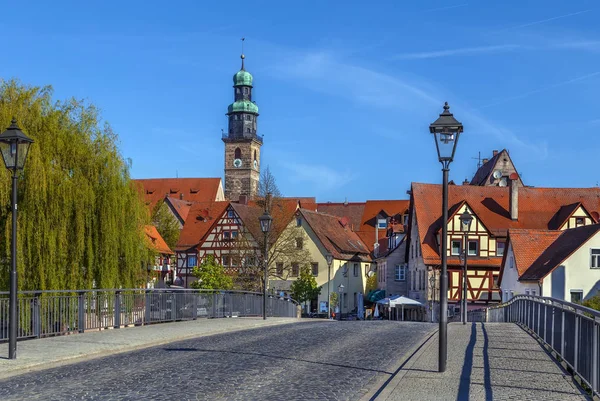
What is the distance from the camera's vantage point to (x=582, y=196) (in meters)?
70.8

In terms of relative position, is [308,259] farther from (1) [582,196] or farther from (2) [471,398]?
(2) [471,398]

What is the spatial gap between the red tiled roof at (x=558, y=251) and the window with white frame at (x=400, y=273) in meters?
22.9

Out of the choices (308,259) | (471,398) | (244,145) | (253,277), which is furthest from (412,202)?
(244,145)

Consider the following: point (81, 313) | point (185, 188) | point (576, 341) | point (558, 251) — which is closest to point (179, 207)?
point (185, 188)

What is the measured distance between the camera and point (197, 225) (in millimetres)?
86938

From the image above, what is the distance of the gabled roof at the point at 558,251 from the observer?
48562 millimetres

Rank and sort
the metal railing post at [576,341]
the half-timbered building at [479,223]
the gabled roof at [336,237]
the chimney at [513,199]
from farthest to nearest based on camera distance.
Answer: the gabled roof at [336,237], the chimney at [513,199], the half-timbered building at [479,223], the metal railing post at [576,341]

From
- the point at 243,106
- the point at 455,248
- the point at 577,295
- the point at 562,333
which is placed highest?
the point at 243,106

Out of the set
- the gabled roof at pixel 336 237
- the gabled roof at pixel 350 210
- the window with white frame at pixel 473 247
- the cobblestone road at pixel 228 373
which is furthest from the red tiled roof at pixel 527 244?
the gabled roof at pixel 350 210

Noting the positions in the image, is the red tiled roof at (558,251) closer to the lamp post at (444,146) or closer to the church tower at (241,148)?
the lamp post at (444,146)

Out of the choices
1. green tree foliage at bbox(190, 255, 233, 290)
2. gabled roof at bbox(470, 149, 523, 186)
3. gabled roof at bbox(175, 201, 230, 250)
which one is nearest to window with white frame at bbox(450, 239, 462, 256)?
green tree foliage at bbox(190, 255, 233, 290)

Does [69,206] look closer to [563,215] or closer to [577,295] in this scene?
[577,295]

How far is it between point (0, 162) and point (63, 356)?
9.95 metres

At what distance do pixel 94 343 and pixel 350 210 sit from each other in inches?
3679
